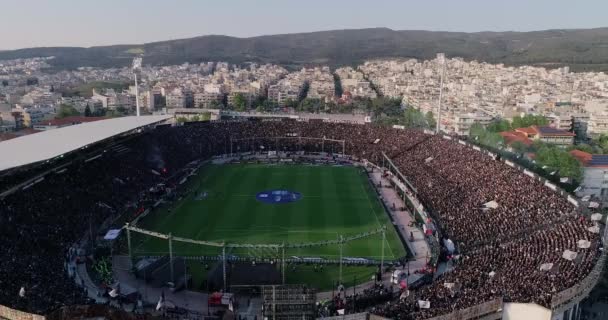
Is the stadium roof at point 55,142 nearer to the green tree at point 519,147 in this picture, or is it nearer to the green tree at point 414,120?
the green tree at point 519,147

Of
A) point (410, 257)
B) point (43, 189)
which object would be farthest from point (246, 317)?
point (43, 189)

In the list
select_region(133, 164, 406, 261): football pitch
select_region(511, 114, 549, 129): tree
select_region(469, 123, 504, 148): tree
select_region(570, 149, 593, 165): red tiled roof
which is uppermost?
select_region(511, 114, 549, 129): tree

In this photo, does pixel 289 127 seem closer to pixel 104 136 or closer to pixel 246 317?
pixel 104 136

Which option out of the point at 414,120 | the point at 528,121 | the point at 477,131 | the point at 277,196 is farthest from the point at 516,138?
the point at 277,196

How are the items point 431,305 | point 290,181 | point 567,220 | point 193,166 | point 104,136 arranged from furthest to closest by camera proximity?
point 193,166
point 290,181
point 104,136
point 567,220
point 431,305

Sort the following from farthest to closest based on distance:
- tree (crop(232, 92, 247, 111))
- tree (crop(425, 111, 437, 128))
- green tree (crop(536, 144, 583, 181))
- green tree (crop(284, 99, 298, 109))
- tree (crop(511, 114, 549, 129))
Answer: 1. green tree (crop(284, 99, 298, 109))
2. tree (crop(232, 92, 247, 111))
3. tree (crop(425, 111, 437, 128))
4. tree (crop(511, 114, 549, 129))
5. green tree (crop(536, 144, 583, 181))

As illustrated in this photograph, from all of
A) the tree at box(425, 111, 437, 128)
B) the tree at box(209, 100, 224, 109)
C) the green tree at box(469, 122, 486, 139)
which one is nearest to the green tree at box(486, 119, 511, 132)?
the green tree at box(469, 122, 486, 139)

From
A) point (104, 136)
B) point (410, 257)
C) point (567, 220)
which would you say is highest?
point (104, 136)

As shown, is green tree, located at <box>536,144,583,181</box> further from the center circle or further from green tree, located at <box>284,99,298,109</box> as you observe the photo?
green tree, located at <box>284,99,298,109</box>
